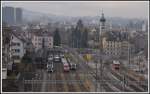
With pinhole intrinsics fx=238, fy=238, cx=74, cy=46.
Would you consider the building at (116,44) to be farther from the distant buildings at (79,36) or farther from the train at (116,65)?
the distant buildings at (79,36)

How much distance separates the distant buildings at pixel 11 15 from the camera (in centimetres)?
278

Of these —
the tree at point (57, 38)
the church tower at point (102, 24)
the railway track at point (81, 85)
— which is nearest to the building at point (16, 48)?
the tree at point (57, 38)

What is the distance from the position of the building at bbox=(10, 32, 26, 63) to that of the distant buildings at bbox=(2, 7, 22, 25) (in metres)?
0.17

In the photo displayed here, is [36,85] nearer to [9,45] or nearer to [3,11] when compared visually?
[9,45]

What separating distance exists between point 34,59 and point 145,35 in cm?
141

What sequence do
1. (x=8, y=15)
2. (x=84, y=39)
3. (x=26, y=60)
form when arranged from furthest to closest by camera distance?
1. (x=84, y=39)
2. (x=26, y=60)
3. (x=8, y=15)

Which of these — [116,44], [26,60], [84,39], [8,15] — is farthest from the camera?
[116,44]

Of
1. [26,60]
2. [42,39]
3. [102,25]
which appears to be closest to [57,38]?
[42,39]

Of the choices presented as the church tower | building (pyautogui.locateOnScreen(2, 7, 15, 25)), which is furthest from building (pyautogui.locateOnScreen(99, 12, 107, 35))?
building (pyautogui.locateOnScreen(2, 7, 15, 25))

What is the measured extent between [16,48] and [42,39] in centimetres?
34

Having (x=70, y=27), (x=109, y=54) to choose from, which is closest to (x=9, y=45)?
(x=70, y=27)

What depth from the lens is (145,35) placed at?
2.91 meters

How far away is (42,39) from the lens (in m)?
3.02

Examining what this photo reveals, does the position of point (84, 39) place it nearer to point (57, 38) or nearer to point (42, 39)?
point (57, 38)
